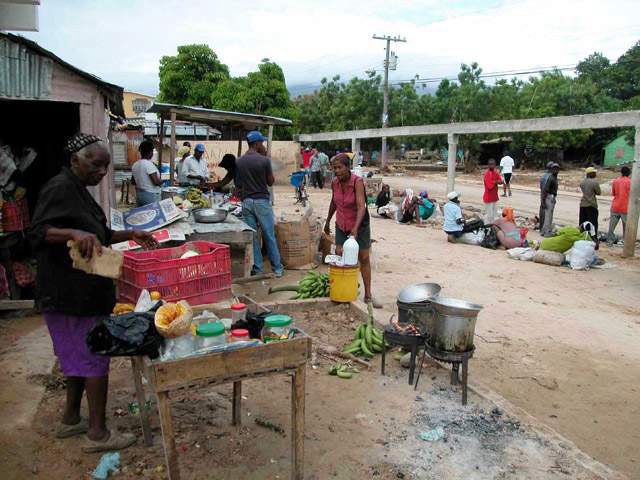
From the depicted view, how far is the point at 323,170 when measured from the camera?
2550 centimetres

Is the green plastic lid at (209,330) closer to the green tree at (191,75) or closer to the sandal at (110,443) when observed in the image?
the sandal at (110,443)

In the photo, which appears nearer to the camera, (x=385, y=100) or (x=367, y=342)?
(x=367, y=342)

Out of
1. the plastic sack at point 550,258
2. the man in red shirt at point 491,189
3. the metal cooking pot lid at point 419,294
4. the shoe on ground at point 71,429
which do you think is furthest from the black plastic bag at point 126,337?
the man in red shirt at point 491,189

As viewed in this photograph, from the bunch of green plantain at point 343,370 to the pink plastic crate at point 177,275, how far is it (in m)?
1.18

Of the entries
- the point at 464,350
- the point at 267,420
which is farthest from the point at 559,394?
the point at 267,420

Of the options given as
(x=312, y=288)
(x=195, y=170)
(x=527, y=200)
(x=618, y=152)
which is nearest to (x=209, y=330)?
(x=312, y=288)

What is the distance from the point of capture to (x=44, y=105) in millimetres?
8055

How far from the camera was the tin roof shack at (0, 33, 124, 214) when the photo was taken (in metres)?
5.46

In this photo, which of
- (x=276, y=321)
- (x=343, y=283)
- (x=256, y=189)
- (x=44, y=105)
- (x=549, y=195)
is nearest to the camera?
(x=276, y=321)

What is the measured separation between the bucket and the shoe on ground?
138 inches

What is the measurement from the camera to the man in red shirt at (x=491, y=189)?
13539 millimetres

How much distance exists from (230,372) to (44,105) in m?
7.00

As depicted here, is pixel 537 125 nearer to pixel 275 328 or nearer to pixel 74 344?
pixel 275 328

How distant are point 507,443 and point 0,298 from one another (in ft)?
18.9
